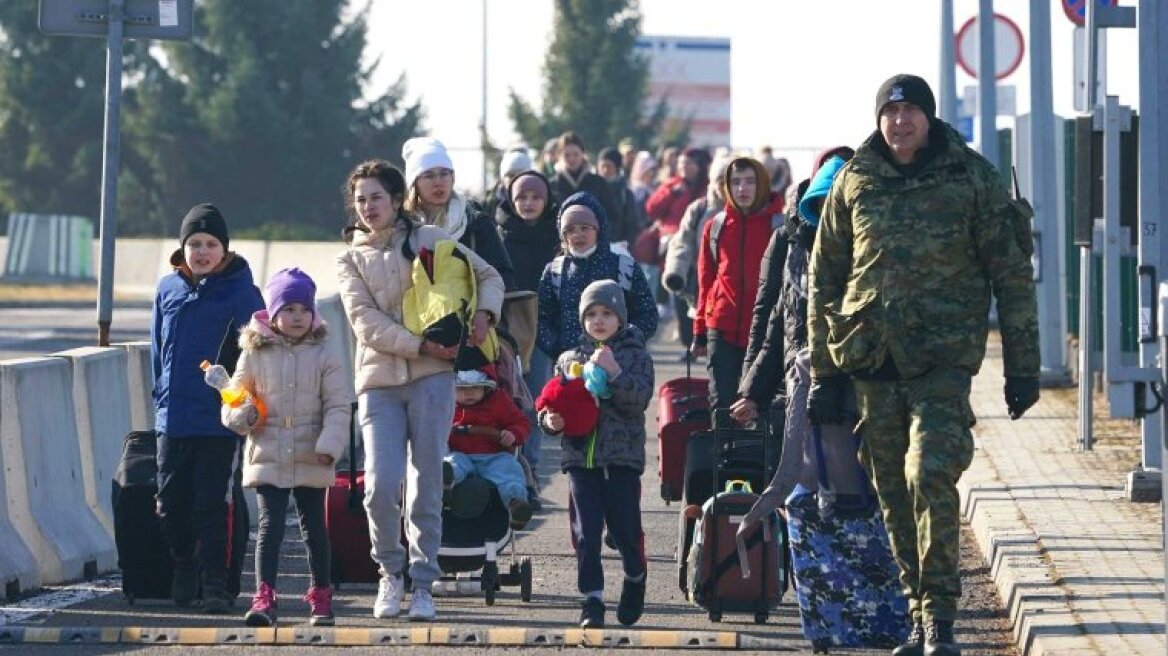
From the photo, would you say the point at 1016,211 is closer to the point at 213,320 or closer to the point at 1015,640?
the point at 1015,640

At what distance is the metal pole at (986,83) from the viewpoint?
2273 centimetres

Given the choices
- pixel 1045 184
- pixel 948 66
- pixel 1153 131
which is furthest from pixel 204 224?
pixel 948 66

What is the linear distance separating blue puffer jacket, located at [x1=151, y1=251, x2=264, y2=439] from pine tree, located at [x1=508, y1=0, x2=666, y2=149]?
65.8 meters

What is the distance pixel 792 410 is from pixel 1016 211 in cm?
121

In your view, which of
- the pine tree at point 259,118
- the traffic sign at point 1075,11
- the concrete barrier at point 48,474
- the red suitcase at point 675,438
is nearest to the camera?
the concrete barrier at point 48,474

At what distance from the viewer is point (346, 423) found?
11086 mm

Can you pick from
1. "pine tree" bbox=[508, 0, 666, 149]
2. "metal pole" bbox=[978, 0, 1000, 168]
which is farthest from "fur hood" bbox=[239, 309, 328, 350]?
"pine tree" bbox=[508, 0, 666, 149]

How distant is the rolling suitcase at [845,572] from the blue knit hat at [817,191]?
874 millimetres

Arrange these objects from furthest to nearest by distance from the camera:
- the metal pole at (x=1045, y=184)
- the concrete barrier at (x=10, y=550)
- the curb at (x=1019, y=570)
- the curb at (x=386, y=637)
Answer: the metal pole at (x=1045, y=184)
the concrete barrier at (x=10, y=550)
the curb at (x=386, y=637)
the curb at (x=1019, y=570)

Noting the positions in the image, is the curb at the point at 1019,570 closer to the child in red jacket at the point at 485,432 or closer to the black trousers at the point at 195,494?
the child in red jacket at the point at 485,432

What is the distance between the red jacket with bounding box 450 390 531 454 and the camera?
11.8 m

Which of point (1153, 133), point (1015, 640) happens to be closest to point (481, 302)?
point (1015, 640)

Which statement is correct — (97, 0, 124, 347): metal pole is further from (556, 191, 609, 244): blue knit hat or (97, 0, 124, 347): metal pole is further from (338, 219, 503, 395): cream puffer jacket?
(338, 219, 503, 395): cream puffer jacket

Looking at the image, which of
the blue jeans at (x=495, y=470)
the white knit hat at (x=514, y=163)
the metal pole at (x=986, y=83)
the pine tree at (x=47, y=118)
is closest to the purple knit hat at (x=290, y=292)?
the blue jeans at (x=495, y=470)
